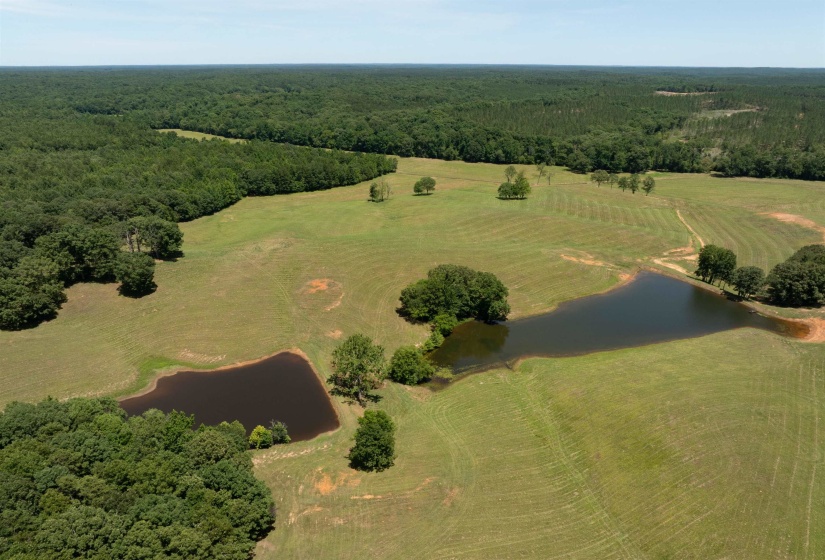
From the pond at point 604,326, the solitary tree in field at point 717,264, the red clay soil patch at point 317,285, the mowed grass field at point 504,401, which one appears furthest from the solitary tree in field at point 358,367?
the solitary tree in field at point 717,264

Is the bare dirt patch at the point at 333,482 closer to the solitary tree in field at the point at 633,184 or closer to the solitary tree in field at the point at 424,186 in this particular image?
the solitary tree in field at the point at 424,186

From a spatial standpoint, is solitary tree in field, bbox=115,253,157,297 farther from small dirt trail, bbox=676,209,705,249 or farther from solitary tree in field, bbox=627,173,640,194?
solitary tree in field, bbox=627,173,640,194

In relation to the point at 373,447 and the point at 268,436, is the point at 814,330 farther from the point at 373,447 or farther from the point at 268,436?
the point at 268,436

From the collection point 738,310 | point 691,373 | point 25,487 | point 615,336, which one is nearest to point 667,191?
point 738,310

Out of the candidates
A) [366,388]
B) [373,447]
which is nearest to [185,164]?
[366,388]

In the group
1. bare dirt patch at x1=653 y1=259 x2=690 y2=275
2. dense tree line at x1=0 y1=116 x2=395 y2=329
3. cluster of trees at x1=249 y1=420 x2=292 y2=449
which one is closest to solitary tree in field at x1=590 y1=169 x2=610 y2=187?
bare dirt patch at x1=653 y1=259 x2=690 y2=275

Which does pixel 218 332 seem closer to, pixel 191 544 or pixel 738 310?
pixel 191 544
